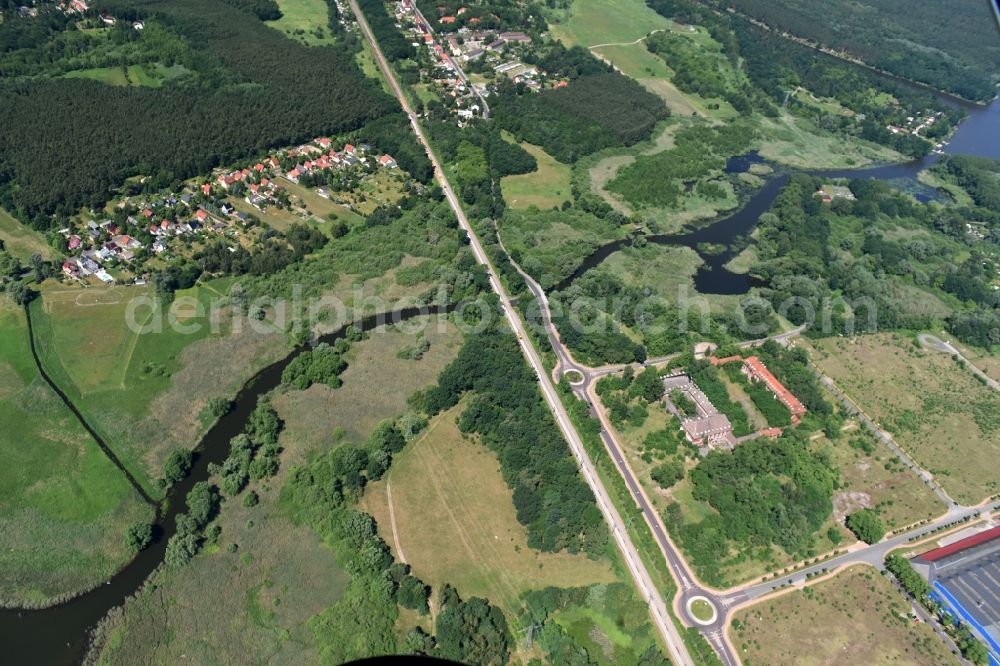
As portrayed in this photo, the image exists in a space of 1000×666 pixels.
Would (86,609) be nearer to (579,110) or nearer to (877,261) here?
(877,261)

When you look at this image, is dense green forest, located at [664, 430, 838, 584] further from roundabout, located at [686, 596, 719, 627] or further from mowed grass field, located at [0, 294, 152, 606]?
mowed grass field, located at [0, 294, 152, 606]

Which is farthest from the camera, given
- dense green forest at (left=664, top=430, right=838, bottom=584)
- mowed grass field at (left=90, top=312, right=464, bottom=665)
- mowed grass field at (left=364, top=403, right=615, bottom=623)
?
dense green forest at (left=664, top=430, right=838, bottom=584)

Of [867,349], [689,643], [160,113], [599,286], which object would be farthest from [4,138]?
[867,349]

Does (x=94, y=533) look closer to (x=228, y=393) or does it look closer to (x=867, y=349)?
(x=228, y=393)

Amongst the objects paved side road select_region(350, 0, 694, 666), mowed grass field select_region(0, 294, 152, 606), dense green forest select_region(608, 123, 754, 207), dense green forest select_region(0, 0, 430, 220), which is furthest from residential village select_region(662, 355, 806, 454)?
dense green forest select_region(0, 0, 430, 220)

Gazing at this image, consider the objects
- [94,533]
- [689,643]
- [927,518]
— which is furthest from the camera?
[927,518]
